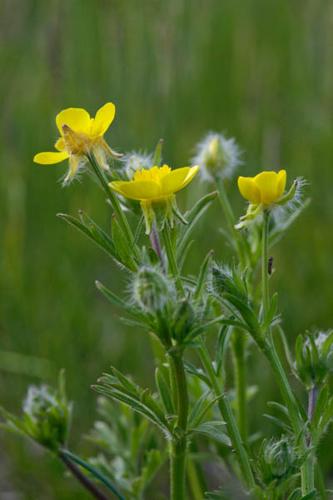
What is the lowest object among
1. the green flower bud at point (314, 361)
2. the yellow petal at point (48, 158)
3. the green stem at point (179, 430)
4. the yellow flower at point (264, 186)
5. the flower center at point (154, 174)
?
the green stem at point (179, 430)

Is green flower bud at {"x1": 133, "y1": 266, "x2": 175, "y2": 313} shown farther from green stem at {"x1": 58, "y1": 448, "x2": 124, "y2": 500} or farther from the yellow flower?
green stem at {"x1": 58, "y1": 448, "x2": 124, "y2": 500}

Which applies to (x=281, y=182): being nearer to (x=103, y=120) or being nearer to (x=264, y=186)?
(x=264, y=186)

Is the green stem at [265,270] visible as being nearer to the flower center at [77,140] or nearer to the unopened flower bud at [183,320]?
the unopened flower bud at [183,320]

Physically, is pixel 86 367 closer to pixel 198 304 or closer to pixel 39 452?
pixel 39 452

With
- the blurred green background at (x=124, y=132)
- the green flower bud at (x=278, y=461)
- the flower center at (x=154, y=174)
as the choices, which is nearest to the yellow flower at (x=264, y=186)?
the flower center at (x=154, y=174)

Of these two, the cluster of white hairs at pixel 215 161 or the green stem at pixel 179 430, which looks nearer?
the green stem at pixel 179 430

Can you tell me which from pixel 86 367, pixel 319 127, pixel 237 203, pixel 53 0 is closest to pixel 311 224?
pixel 237 203
